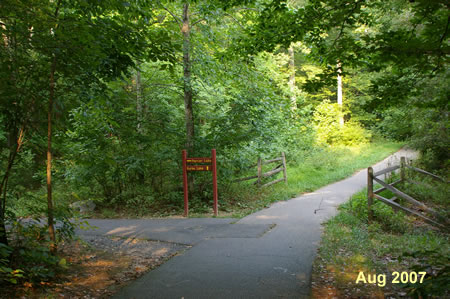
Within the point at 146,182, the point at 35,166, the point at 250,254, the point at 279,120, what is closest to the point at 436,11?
the point at 250,254

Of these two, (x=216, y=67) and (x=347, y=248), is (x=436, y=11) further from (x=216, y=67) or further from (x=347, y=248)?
(x=216, y=67)

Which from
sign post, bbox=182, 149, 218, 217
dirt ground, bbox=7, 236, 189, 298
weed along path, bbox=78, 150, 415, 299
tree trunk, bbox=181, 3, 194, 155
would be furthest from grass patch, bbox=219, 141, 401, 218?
dirt ground, bbox=7, 236, 189, 298

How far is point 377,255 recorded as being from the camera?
6258 millimetres

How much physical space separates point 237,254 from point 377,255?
101 inches

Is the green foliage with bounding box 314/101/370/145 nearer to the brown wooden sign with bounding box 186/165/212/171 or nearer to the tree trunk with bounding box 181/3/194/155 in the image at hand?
the tree trunk with bounding box 181/3/194/155

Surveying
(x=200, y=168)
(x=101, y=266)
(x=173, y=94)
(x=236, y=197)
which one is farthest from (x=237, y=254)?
(x=173, y=94)

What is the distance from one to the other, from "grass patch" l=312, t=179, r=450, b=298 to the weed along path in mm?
346

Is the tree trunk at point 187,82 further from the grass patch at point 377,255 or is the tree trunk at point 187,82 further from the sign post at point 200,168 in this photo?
the grass patch at point 377,255

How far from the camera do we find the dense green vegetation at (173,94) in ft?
16.5

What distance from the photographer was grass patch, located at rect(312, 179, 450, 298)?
335 centimetres

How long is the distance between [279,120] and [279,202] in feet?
12.1

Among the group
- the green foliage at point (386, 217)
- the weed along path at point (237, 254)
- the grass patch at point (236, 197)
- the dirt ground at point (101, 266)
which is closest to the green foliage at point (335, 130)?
the grass patch at point (236, 197)

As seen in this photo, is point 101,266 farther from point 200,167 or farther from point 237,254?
point 200,167

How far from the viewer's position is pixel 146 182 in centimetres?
1299
